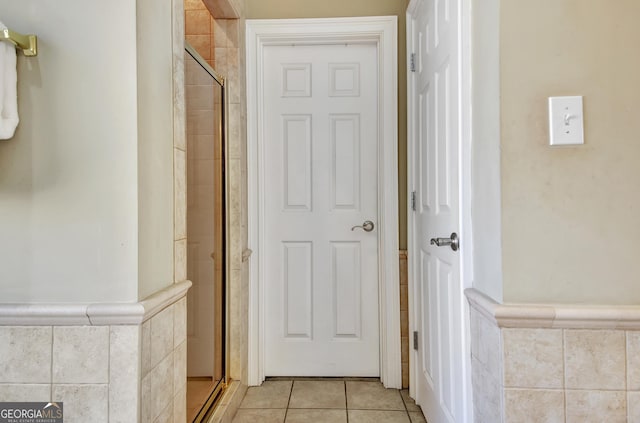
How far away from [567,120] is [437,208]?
0.66 meters

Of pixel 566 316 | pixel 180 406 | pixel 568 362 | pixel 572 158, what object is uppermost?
pixel 572 158

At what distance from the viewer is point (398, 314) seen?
2127 mm

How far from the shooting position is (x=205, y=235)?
1.69m

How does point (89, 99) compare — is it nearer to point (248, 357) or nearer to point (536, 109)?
point (536, 109)

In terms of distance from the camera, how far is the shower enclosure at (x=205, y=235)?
1.51 m

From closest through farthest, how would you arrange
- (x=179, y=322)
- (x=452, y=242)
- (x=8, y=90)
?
(x=8, y=90) < (x=179, y=322) < (x=452, y=242)

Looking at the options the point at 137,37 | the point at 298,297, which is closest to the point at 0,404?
the point at 137,37

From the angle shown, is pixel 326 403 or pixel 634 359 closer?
pixel 634 359

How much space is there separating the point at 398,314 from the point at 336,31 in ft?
5.44

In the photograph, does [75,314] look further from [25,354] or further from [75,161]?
[75,161]

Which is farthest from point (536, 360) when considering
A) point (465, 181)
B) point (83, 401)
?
point (83, 401)

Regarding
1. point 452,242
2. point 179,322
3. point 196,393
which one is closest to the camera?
point 179,322

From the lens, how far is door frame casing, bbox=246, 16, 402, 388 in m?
2.13

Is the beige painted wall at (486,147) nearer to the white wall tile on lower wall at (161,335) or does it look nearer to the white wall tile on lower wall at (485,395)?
the white wall tile on lower wall at (485,395)
